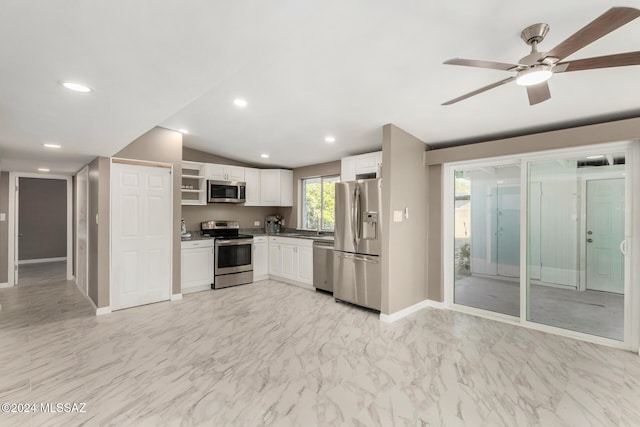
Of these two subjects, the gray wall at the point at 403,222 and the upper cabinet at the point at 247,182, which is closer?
the gray wall at the point at 403,222

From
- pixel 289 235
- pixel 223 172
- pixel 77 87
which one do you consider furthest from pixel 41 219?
pixel 77 87

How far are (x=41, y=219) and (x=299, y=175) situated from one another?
735 centimetres

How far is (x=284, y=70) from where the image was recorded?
2.74 m

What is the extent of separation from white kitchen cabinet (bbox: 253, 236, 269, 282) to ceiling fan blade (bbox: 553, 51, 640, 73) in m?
5.18

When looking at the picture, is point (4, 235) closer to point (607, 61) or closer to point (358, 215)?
point (358, 215)

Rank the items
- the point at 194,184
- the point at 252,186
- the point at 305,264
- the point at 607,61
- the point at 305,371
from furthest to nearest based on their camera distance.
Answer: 1. the point at 252,186
2. the point at 194,184
3. the point at 305,264
4. the point at 305,371
5. the point at 607,61

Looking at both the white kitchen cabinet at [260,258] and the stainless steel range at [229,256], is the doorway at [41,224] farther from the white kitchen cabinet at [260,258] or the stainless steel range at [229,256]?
the white kitchen cabinet at [260,258]

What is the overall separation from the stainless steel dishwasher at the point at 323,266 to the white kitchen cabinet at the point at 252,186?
73.1 inches

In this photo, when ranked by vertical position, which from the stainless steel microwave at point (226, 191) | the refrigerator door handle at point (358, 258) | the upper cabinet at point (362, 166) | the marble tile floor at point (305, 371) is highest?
the upper cabinet at point (362, 166)

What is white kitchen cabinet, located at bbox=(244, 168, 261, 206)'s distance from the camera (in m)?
6.26

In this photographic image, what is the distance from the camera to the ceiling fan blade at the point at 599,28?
51.9 inches

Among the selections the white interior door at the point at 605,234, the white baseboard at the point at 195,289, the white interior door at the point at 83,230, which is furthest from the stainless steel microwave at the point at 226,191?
the white interior door at the point at 605,234

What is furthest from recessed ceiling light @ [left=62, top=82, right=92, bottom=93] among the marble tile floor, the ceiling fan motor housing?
the ceiling fan motor housing

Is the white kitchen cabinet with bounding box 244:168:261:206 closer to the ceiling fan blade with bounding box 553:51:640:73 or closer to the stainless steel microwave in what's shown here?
the stainless steel microwave
